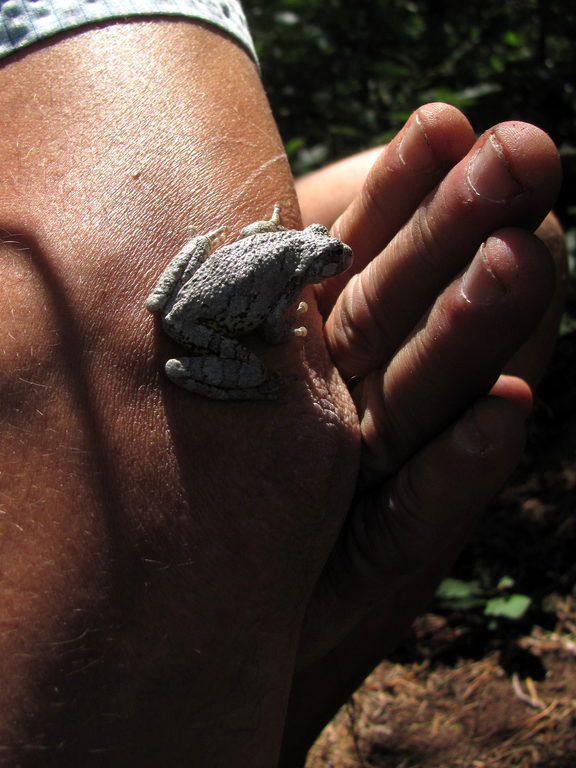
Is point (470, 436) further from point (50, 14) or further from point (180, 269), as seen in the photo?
point (50, 14)

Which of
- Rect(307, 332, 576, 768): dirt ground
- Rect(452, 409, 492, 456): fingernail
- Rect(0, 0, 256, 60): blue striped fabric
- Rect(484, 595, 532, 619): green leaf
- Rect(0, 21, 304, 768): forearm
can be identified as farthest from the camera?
Rect(484, 595, 532, 619): green leaf

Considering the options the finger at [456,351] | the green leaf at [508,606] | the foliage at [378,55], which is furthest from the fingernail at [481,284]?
the foliage at [378,55]

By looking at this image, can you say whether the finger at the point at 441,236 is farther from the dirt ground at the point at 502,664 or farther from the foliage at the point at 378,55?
the foliage at the point at 378,55

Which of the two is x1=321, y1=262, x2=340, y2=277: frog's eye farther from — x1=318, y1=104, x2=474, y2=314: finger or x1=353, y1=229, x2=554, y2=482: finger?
x1=353, y1=229, x2=554, y2=482: finger

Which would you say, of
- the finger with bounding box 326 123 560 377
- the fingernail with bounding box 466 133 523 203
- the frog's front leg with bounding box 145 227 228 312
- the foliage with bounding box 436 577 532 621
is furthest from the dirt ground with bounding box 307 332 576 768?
the frog's front leg with bounding box 145 227 228 312

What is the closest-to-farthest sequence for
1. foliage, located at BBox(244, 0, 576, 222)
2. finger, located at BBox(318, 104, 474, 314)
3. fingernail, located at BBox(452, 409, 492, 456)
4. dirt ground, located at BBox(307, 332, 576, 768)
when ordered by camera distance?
fingernail, located at BBox(452, 409, 492, 456)
finger, located at BBox(318, 104, 474, 314)
dirt ground, located at BBox(307, 332, 576, 768)
foliage, located at BBox(244, 0, 576, 222)

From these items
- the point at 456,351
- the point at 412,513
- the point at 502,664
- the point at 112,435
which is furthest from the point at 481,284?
the point at 502,664
